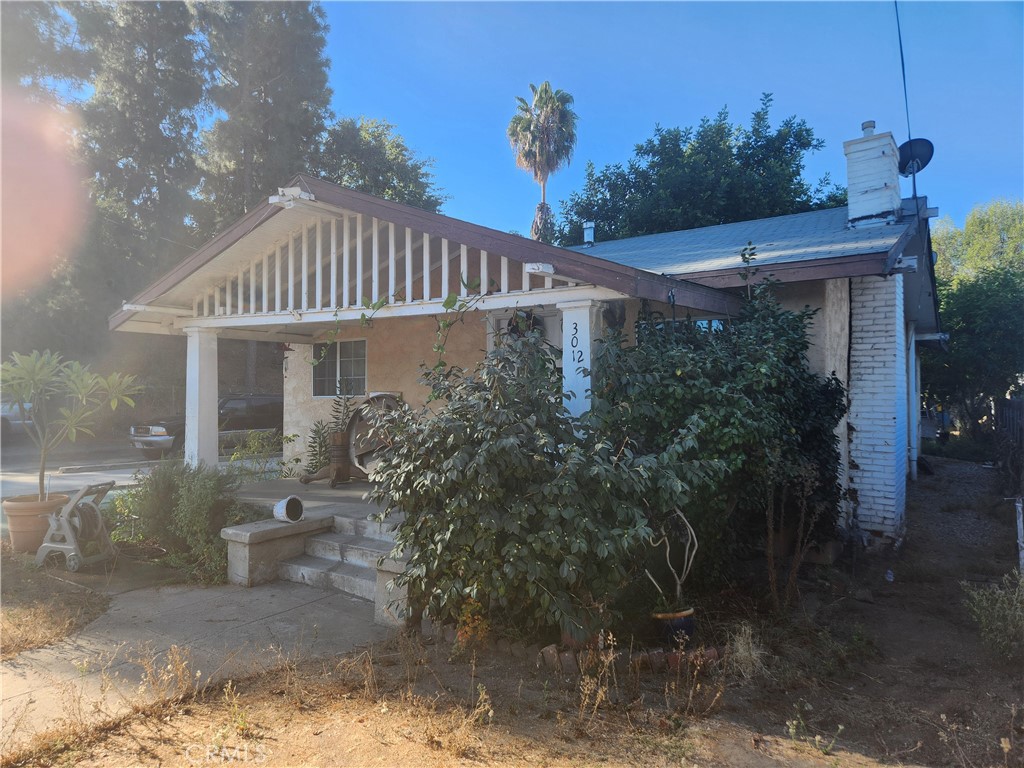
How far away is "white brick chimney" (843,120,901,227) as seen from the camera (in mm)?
7852

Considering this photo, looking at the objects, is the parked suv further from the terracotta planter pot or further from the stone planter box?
the stone planter box

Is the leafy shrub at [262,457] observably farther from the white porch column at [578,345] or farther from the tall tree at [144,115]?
the tall tree at [144,115]

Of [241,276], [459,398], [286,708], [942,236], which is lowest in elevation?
[286,708]

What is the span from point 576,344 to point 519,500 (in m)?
1.79

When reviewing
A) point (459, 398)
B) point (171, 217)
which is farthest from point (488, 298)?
point (171, 217)

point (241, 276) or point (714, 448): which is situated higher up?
point (241, 276)

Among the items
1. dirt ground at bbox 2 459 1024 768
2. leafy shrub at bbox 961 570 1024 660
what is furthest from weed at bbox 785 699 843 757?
leafy shrub at bbox 961 570 1024 660

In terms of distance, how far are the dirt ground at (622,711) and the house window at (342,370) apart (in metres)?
6.28

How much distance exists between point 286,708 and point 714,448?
310 cm

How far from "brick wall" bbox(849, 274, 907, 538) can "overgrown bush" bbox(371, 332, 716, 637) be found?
3.43 meters

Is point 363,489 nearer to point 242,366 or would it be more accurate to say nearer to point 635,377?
point 635,377

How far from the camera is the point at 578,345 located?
5.13 metres

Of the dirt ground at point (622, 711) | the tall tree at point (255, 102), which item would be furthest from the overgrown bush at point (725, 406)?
the tall tree at point (255, 102)

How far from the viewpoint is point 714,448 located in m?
4.29
